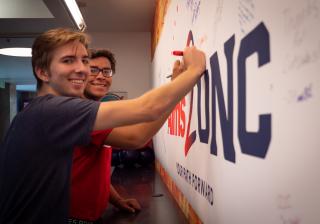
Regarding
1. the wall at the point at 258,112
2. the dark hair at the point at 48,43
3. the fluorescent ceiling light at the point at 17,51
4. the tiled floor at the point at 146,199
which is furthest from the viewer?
the fluorescent ceiling light at the point at 17,51

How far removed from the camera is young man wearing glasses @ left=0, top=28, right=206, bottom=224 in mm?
889

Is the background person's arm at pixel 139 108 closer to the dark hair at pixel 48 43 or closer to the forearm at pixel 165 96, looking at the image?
the forearm at pixel 165 96

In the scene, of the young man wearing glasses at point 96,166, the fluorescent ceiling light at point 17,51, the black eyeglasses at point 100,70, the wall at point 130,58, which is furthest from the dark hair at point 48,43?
the fluorescent ceiling light at point 17,51

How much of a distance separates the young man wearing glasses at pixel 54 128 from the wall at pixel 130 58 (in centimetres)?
328

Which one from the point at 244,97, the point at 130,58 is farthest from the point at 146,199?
the point at 130,58

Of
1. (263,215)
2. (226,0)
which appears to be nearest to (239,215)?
(263,215)

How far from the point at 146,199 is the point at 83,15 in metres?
2.68

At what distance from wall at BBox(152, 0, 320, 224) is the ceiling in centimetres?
239

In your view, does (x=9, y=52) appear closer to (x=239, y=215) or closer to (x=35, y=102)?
(x=35, y=102)

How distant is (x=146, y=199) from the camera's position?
1.83 m

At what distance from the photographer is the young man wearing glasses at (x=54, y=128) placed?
889 millimetres

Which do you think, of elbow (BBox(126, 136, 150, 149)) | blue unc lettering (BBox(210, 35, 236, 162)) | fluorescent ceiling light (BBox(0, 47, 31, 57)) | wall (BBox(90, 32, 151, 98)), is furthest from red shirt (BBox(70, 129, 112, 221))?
→ fluorescent ceiling light (BBox(0, 47, 31, 57))

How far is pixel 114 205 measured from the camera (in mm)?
1639

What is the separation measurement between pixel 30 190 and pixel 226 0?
784mm
